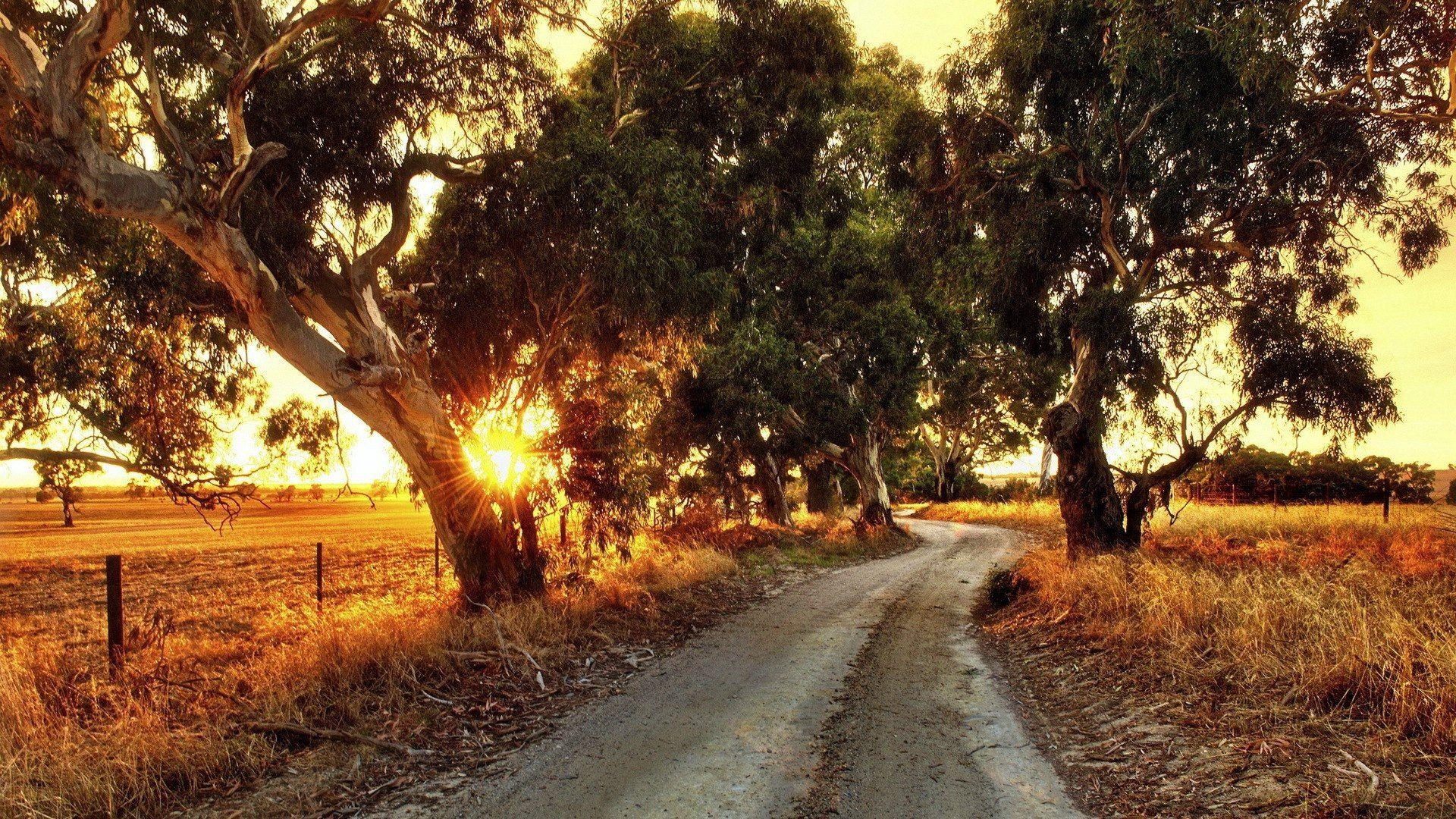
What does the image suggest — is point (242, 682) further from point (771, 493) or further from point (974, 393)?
point (974, 393)

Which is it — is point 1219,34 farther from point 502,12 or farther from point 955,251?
point 502,12

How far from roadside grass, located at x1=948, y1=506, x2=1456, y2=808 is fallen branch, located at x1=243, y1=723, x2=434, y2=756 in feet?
20.5

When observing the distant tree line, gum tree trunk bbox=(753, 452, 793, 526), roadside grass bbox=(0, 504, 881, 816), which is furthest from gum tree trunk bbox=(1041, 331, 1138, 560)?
the distant tree line

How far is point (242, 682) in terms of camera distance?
6.39m

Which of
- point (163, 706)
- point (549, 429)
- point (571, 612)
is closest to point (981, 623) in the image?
point (571, 612)

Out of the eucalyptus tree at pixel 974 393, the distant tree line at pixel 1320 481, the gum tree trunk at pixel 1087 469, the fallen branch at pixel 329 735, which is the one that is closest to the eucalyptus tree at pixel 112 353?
the fallen branch at pixel 329 735

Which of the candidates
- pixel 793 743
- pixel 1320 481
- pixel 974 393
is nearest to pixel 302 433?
pixel 793 743

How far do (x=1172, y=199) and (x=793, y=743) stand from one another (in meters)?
10.5

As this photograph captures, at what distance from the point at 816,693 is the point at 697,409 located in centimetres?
1233

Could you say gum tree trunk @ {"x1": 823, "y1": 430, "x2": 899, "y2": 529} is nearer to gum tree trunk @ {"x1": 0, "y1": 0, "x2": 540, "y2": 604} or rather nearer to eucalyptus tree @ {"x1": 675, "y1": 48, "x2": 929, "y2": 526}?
eucalyptus tree @ {"x1": 675, "y1": 48, "x2": 929, "y2": 526}

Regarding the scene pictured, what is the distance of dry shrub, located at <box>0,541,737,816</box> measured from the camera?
4602mm

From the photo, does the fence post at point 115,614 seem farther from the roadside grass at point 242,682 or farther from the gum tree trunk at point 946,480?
the gum tree trunk at point 946,480

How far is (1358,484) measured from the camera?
29406mm

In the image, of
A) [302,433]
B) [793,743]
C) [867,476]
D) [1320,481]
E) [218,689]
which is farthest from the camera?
[1320,481]
